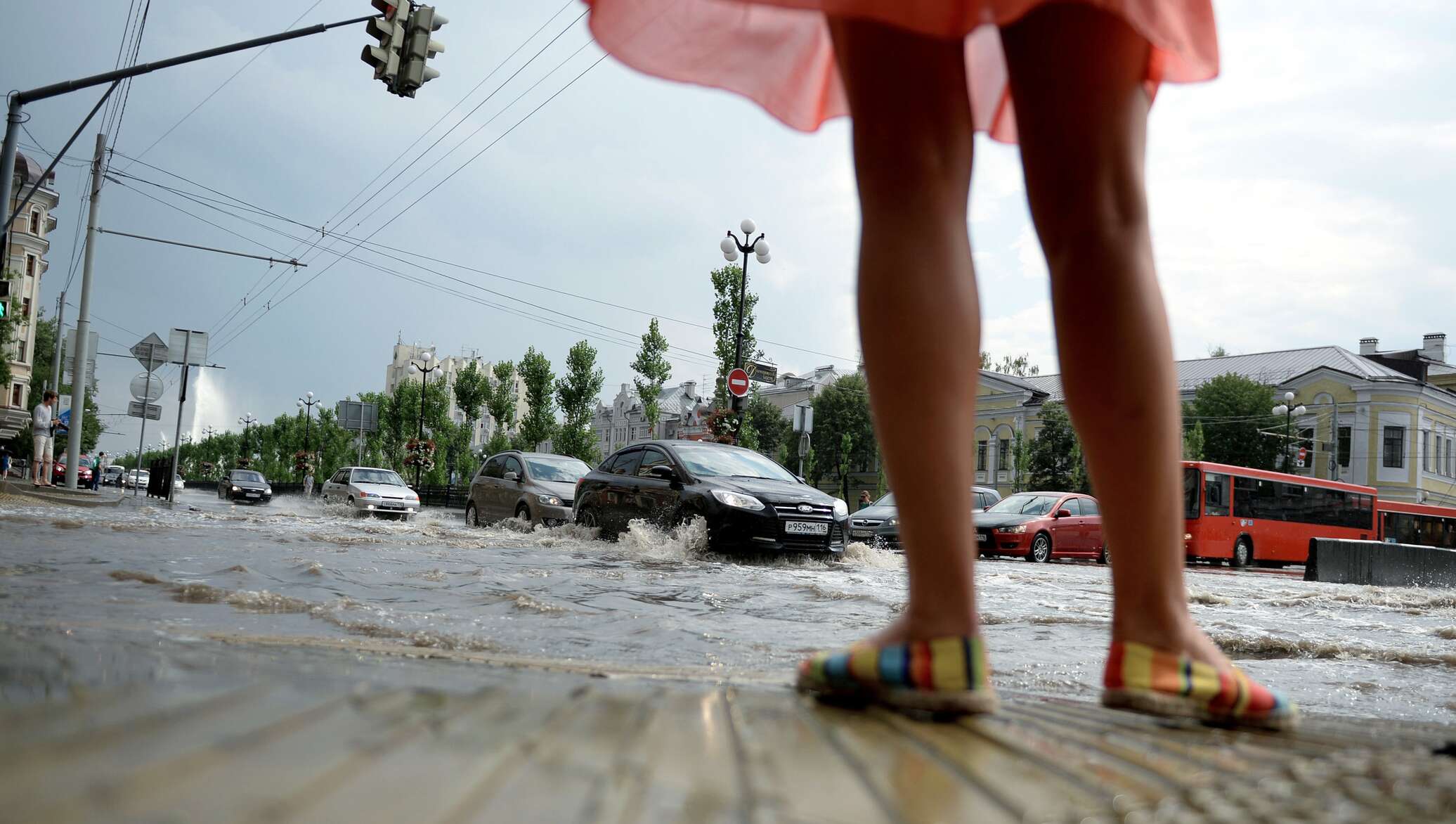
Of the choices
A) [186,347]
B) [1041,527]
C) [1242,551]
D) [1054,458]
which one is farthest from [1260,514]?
[1054,458]

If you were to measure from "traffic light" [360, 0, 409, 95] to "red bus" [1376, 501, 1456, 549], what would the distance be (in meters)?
29.6

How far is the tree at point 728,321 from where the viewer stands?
29.6 m

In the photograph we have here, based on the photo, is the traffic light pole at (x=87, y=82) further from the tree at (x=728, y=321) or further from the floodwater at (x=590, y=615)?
the tree at (x=728, y=321)

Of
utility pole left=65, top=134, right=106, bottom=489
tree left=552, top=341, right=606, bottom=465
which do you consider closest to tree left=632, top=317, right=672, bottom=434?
tree left=552, top=341, right=606, bottom=465

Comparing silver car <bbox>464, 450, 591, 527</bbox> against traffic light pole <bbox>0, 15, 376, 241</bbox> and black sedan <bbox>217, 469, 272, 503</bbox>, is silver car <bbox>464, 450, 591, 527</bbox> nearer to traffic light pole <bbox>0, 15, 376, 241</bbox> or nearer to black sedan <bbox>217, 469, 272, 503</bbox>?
traffic light pole <bbox>0, 15, 376, 241</bbox>

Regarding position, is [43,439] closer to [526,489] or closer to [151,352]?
[151,352]

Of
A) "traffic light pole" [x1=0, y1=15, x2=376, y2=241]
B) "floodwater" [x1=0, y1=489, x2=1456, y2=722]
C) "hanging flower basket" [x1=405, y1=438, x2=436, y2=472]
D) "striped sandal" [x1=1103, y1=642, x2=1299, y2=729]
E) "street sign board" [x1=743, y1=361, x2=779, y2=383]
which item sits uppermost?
"traffic light pole" [x1=0, y1=15, x2=376, y2=241]

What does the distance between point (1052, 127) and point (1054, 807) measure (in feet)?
3.32

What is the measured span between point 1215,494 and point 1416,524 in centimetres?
1298

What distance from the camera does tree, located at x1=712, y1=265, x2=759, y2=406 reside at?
2959 centimetres

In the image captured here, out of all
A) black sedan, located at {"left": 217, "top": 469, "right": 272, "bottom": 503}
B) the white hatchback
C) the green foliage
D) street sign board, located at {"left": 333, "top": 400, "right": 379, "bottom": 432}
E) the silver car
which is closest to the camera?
the silver car

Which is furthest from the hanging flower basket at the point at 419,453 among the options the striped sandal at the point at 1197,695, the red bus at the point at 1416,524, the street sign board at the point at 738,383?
the striped sandal at the point at 1197,695

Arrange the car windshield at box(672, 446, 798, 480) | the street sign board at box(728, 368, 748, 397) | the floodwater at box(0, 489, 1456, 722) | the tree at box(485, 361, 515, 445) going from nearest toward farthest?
the floodwater at box(0, 489, 1456, 722) → the car windshield at box(672, 446, 798, 480) → the street sign board at box(728, 368, 748, 397) → the tree at box(485, 361, 515, 445)

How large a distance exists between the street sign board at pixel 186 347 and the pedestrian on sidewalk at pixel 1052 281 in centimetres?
1903
